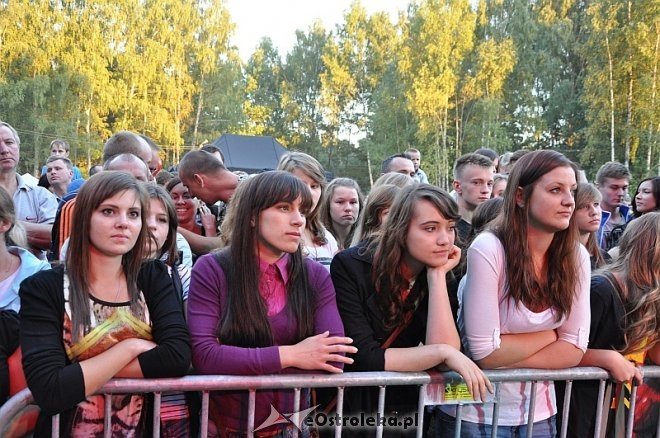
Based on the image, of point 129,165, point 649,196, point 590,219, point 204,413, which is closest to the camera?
point 204,413

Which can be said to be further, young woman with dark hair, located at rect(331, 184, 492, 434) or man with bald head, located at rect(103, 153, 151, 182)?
man with bald head, located at rect(103, 153, 151, 182)

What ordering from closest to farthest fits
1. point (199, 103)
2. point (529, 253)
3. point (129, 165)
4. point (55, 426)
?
1. point (55, 426)
2. point (529, 253)
3. point (129, 165)
4. point (199, 103)

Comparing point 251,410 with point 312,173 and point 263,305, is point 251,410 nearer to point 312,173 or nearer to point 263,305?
point 263,305

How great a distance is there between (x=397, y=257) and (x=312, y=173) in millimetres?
1539

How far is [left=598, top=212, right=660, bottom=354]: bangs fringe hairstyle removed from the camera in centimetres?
272

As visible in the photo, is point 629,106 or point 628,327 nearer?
point 628,327

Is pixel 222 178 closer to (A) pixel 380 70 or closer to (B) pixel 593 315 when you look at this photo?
(B) pixel 593 315

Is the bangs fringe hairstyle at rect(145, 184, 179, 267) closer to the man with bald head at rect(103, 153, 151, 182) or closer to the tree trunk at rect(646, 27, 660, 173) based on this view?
the man with bald head at rect(103, 153, 151, 182)

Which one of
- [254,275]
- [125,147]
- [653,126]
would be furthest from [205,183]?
[653,126]

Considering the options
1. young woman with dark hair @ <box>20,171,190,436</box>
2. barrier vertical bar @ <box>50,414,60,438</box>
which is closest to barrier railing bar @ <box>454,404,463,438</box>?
young woman with dark hair @ <box>20,171,190,436</box>

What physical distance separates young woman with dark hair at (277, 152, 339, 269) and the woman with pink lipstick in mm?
1901

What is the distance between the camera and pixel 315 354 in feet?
7.30

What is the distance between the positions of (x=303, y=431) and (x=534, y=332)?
3.80 ft

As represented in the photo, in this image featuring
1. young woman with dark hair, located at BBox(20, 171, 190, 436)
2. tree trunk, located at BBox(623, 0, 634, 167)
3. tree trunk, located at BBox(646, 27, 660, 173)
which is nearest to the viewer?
young woman with dark hair, located at BBox(20, 171, 190, 436)
